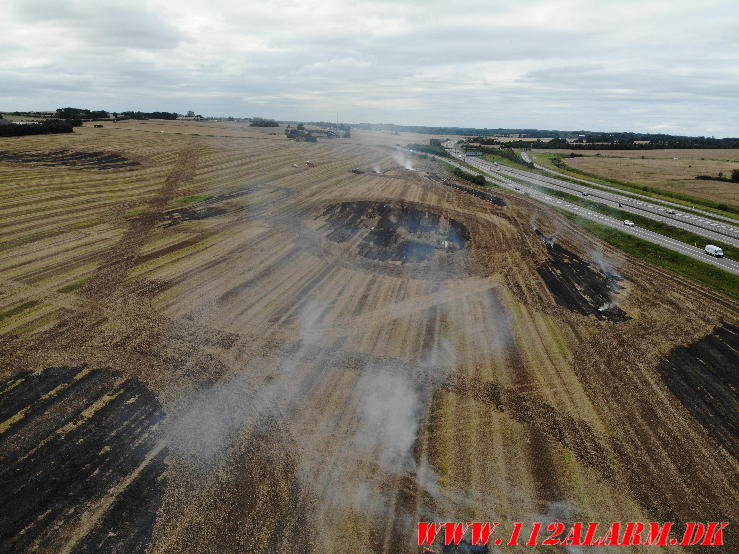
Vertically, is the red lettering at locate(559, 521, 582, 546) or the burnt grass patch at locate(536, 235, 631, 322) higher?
the burnt grass patch at locate(536, 235, 631, 322)

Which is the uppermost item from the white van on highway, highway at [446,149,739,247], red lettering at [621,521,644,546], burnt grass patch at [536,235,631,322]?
highway at [446,149,739,247]

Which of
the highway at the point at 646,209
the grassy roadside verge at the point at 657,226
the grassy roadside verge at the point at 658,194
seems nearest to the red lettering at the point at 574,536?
the grassy roadside verge at the point at 657,226

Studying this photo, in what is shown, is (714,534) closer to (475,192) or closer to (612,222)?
(612,222)

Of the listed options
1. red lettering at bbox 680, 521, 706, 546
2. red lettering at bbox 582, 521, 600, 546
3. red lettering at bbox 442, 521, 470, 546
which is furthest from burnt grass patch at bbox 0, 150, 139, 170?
red lettering at bbox 680, 521, 706, 546

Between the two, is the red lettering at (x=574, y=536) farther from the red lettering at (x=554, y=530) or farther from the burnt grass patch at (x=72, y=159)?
the burnt grass patch at (x=72, y=159)

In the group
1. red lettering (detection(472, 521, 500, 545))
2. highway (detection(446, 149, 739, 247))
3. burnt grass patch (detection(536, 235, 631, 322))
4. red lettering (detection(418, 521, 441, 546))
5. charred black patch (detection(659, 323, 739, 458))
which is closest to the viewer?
red lettering (detection(418, 521, 441, 546))

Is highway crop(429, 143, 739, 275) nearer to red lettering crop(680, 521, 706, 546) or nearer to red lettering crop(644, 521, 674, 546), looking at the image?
red lettering crop(680, 521, 706, 546)
